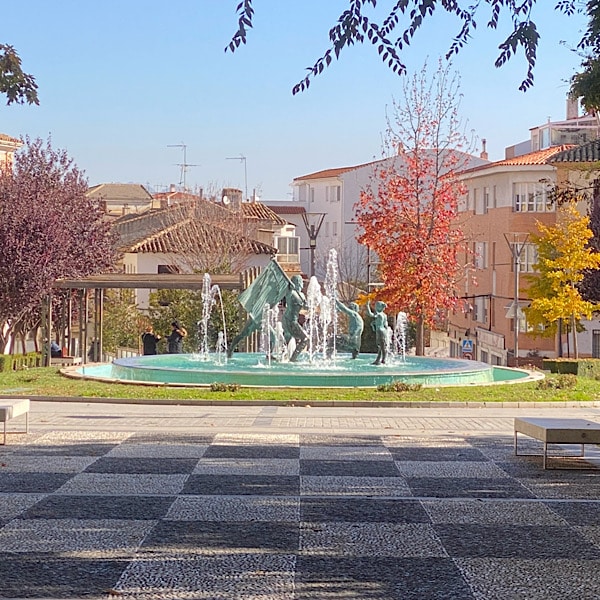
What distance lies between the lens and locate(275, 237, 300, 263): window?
8493cm

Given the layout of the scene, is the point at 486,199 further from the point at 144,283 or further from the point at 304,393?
the point at 304,393

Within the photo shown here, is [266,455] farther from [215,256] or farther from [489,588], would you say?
[215,256]

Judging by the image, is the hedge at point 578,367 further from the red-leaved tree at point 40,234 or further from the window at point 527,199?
the window at point 527,199

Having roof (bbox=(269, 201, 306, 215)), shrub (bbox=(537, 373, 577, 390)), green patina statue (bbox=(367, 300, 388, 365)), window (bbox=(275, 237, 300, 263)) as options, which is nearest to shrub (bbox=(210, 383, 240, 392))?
green patina statue (bbox=(367, 300, 388, 365))

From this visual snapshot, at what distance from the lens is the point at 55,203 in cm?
4175

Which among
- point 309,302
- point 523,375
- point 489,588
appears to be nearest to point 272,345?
point 309,302

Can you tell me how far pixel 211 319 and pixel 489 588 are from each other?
3649 cm

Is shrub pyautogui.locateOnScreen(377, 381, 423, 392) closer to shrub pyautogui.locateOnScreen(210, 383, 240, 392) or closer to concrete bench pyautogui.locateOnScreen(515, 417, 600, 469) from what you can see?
shrub pyautogui.locateOnScreen(210, 383, 240, 392)

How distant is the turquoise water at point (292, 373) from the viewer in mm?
25250

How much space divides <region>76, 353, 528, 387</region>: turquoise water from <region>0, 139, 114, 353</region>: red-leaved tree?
718 cm

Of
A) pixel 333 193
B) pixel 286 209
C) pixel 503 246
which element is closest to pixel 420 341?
pixel 503 246

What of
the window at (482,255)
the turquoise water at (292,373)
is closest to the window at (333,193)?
the window at (482,255)

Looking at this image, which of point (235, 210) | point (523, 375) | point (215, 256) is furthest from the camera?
point (235, 210)

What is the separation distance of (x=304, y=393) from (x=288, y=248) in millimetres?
63745
